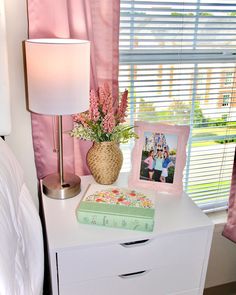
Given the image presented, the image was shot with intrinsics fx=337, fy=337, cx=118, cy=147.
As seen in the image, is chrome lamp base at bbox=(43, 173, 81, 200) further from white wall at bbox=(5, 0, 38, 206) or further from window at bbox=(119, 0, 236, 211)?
window at bbox=(119, 0, 236, 211)

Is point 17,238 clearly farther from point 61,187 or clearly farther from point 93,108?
point 93,108

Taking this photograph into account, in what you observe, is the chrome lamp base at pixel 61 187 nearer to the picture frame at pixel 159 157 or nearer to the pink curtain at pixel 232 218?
the picture frame at pixel 159 157

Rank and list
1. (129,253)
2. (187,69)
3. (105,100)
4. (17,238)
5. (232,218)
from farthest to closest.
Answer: (232,218) < (187,69) < (105,100) < (129,253) < (17,238)

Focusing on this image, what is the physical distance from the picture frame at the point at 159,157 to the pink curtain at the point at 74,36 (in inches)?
8.4

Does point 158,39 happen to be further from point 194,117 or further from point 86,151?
point 86,151

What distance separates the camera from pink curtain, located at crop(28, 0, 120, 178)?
45.9 inches

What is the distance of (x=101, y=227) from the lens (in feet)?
3.46

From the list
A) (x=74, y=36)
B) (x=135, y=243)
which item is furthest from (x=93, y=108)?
(x=135, y=243)

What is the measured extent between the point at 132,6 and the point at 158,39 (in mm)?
172

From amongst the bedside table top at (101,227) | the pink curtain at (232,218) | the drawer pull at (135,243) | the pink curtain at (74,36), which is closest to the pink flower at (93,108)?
the pink curtain at (74,36)

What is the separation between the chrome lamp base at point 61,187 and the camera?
1.20 m

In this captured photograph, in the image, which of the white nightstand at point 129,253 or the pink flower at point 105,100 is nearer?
the white nightstand at point 129,253

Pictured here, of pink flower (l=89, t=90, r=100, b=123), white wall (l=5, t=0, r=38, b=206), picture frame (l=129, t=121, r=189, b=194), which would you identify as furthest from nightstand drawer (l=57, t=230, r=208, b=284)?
white wall (l=5, t=0, r=38, b=206)

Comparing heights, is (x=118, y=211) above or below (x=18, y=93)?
below
